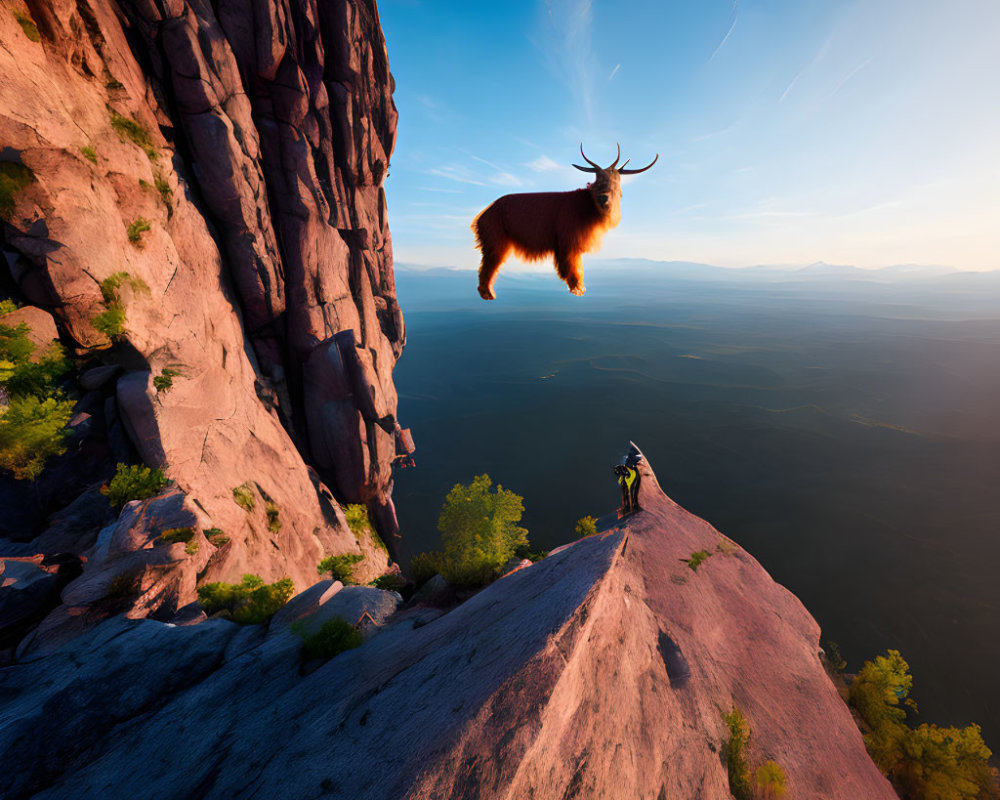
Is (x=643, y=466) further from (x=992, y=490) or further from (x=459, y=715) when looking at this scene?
(x=992, y=490)

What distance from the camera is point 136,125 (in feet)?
38.2

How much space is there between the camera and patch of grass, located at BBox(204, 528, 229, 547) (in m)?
8.62

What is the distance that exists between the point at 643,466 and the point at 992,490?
7289 centimetres

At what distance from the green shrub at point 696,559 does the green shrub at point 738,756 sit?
2.96 metres

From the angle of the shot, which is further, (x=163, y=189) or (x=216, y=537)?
(x=163, y=189)

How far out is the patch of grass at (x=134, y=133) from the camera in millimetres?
10969

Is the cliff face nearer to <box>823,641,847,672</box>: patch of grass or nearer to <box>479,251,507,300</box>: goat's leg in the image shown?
<box>479,251,507,300</box>: goat's leg

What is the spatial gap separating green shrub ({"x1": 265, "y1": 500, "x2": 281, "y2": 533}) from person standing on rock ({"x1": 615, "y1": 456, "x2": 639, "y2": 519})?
12.7 m

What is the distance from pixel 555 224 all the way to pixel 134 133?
16067mm

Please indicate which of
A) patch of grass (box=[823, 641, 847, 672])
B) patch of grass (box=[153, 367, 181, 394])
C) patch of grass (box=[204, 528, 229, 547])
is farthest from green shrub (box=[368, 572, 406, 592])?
patch of grass (box=[823, 641, 847, 672])

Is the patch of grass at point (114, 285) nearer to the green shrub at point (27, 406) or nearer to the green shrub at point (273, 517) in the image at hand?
the green shrub at point (27, 406)

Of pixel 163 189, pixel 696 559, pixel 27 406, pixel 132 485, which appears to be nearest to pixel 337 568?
pixel 132 485

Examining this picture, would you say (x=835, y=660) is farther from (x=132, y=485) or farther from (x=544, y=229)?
(x=132, y=485)

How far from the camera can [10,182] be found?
791 centimetres
